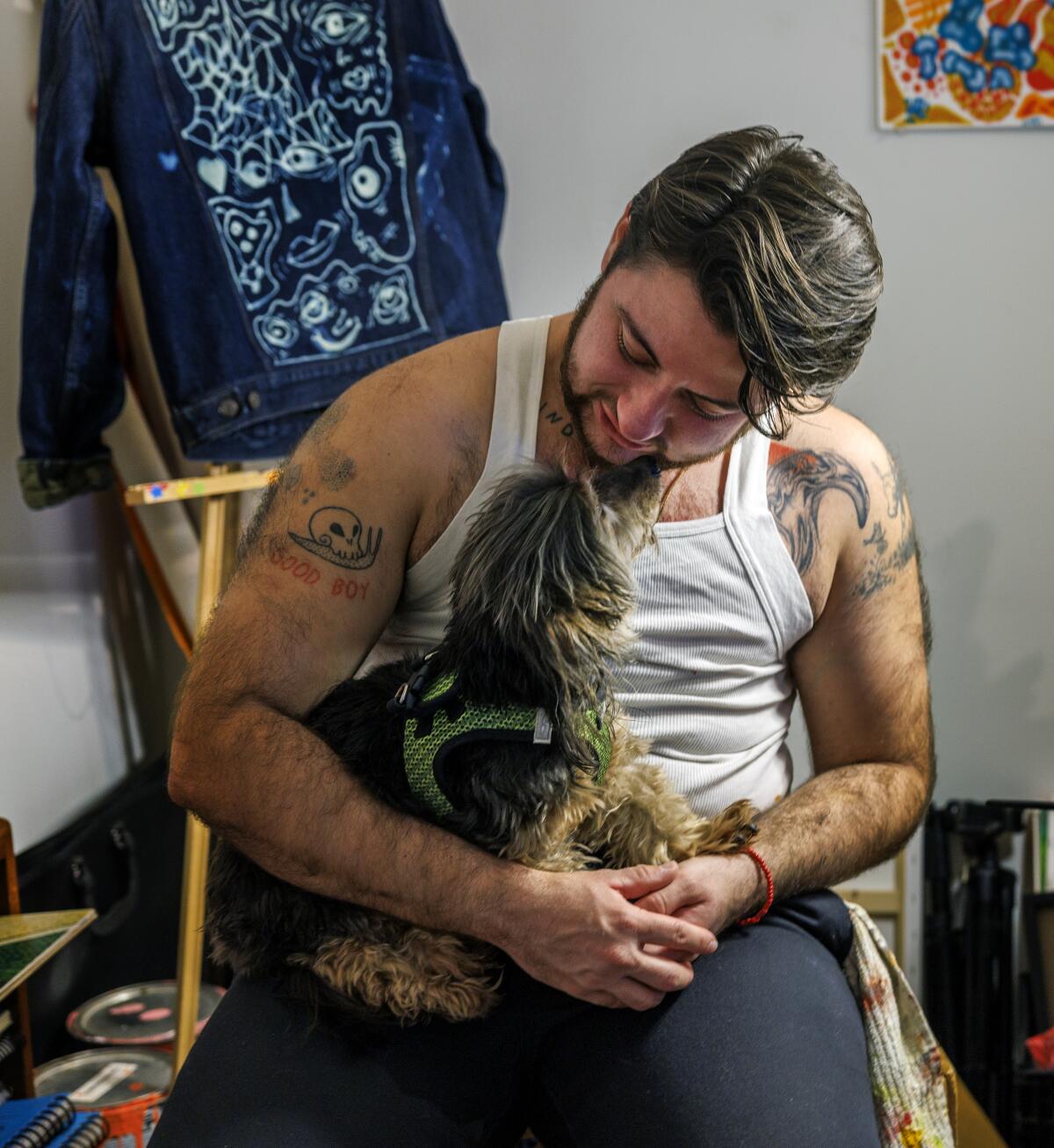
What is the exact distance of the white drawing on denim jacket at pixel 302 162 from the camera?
2168 millimetres

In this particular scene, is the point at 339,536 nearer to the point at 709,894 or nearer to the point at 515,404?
the point at 515,404

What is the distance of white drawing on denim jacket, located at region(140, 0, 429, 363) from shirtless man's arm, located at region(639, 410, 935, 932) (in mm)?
1032

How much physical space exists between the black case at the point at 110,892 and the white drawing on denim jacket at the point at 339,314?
3.55ft

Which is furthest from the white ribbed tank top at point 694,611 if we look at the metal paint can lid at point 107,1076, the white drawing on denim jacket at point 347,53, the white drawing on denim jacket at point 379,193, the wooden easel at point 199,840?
the metal paint can lid at point 107,1076

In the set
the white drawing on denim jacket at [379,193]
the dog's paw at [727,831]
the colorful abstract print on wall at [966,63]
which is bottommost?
the dog's paw at [727,831]

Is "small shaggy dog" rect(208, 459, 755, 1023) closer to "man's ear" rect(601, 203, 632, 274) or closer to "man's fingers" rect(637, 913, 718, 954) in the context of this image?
"man's fingers" rect(637, 913, 718, 954)

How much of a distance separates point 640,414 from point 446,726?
42cm

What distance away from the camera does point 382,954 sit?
1360 millimetres

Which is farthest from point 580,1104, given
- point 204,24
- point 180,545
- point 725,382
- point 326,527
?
point 204,24

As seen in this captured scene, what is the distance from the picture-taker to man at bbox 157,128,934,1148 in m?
1.27

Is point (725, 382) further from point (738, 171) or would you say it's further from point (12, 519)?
point (12, 519)

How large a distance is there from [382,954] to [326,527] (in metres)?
0.52

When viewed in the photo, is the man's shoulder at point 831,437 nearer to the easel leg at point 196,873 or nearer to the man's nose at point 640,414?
the man's nose at point 640,414

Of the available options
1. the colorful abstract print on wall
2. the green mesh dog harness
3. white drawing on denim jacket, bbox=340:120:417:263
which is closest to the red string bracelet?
the green mesh dog harness
